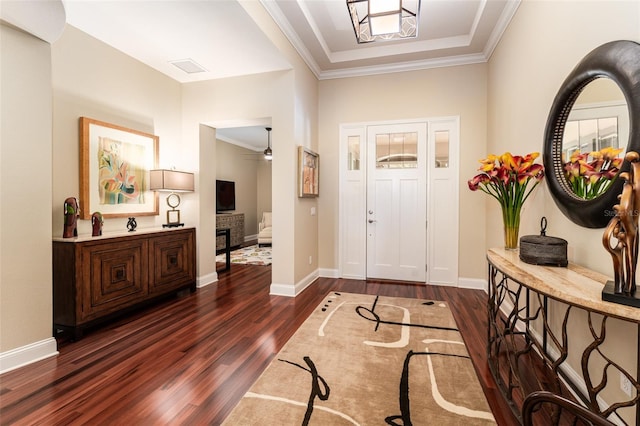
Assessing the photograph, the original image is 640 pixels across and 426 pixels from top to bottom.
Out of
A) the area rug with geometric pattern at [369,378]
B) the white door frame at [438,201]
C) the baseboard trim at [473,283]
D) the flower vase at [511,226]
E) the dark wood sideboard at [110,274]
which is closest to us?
the area rug with geometric pattern at [369,378]

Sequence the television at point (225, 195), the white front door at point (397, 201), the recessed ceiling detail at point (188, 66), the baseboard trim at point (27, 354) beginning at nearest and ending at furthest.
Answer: the baseboard trim at point (27, 354)
the recessed ceiling detail at point (188, 66)
the white front door at point (397, 201)
the television at point (225, 195)

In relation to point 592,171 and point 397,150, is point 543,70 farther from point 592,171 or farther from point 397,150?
point 397,150

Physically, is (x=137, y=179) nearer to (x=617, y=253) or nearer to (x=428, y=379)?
(x=428, y=379)

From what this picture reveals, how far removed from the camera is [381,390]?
186 centimetres

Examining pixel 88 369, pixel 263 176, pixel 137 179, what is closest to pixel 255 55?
pixel 137 179

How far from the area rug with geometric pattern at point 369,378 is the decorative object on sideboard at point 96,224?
2183 mm

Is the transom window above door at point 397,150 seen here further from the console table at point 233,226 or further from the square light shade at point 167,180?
the console table at point 233,226

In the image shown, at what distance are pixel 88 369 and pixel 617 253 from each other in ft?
10.3

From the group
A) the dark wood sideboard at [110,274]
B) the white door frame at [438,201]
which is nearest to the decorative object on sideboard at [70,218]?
the dark wood sideboard at [110,274]

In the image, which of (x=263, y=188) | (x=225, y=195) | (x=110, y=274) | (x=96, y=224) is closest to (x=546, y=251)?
(x=110, y=274)

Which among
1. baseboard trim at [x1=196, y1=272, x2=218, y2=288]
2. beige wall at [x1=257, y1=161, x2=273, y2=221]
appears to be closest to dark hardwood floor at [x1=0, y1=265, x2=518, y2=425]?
baseboard trim at [x1=196, y1=272, x2=218, y2=288]

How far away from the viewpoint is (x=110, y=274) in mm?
2826

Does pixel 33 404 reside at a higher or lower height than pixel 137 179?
lower

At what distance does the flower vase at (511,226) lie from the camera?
2.34 m
